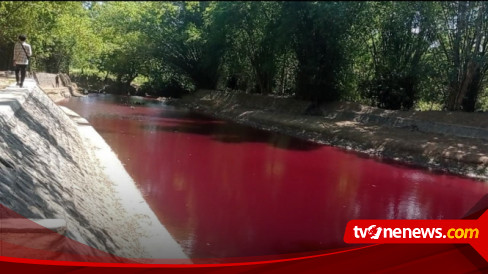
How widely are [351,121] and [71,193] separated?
5.22 ft

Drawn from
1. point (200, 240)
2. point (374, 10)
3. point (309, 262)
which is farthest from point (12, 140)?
point (374, 10)

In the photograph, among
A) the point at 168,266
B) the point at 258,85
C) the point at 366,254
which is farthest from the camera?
the point at 258,85

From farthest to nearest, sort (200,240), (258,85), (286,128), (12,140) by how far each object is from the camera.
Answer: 1. (286,128)
2. (12,140)
3. (258,85)
4. (200,240)

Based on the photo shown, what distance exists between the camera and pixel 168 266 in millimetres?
1407

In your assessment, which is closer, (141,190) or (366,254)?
(366,254)

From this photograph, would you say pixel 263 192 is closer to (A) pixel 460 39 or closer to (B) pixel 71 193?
(B) pixel 71 193

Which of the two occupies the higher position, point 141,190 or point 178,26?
point 178,26

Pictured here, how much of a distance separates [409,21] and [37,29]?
55.2 inches

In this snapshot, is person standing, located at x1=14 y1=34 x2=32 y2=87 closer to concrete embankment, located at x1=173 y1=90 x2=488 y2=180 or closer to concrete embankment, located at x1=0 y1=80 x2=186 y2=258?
concrete embankment, located at x1=0 y1=80 x2=186 y2=258

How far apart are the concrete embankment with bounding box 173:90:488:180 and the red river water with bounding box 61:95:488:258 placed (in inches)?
6.6

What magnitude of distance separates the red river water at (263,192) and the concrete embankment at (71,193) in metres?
0.13

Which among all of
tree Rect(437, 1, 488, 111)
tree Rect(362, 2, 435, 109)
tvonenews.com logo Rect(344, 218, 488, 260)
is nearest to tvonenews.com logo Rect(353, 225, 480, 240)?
tvonenews.com logo Rect(344, 218, 488, 260)

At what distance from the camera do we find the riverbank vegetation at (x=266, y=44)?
1.40m

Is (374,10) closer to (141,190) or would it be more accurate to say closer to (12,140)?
(141,190)
